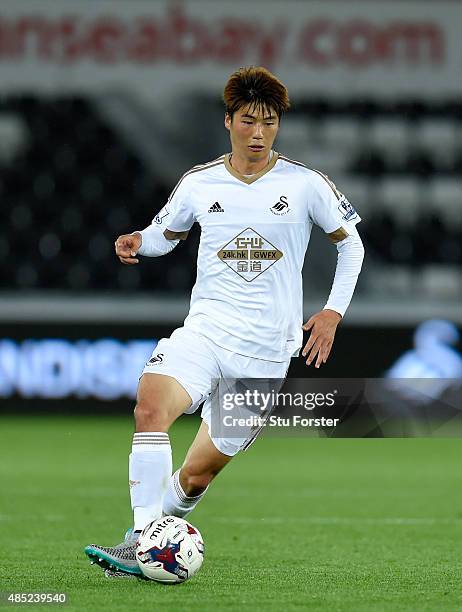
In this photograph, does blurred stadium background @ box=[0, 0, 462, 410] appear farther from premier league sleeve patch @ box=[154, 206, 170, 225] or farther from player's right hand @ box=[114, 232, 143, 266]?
player's right hand @ box=[114, 232, 143, 266]

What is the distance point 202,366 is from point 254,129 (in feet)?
2.95

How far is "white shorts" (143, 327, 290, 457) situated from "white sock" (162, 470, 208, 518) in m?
0.27

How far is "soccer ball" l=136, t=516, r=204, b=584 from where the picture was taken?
15.9 ft

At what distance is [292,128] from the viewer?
663 inches

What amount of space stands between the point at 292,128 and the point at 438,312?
473 cm

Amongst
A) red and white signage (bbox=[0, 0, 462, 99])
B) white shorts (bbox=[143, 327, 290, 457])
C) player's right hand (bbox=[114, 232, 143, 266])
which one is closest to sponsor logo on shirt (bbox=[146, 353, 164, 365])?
white shorts (bbox=[143, 327, 290, 457])

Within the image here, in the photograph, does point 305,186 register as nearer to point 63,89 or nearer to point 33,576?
point 33,576

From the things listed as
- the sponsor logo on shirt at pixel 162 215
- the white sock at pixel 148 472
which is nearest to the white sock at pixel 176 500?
the white sock at pixel 148 472

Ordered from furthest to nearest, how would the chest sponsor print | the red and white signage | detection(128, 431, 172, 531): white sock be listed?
the red and white signage, the chest sponsor print, detection(128, 431, 172, 531): white sock

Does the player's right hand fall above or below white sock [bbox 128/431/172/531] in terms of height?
above

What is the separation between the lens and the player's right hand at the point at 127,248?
206 inches

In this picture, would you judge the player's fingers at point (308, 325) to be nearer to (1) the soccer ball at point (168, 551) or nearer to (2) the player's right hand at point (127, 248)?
(2) the player's right hand at point (127, 248)

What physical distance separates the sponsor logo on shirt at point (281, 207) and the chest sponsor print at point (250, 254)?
4.4 inches

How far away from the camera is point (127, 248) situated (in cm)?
527
